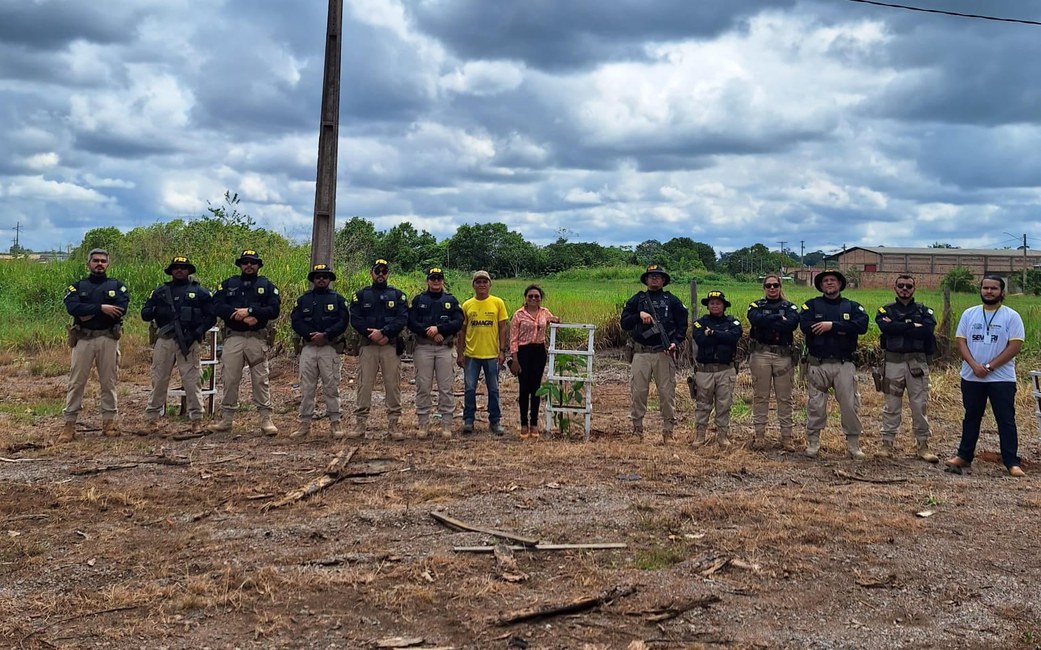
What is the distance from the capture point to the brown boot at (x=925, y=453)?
8.34m

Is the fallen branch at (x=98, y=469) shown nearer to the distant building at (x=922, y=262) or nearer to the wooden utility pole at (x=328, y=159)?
the wooden utility pole at (x=328, y=159)

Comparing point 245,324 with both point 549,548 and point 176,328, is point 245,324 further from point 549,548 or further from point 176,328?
point 549,548

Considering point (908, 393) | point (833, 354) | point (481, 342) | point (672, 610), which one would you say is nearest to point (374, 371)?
point (481, 342)

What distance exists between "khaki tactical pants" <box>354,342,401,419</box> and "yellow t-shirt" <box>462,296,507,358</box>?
2.60 ft

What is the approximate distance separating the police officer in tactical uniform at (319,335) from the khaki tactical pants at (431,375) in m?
0.85

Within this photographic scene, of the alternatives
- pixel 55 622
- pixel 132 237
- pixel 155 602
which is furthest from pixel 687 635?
pixel 132 237

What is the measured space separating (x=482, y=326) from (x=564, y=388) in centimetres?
114

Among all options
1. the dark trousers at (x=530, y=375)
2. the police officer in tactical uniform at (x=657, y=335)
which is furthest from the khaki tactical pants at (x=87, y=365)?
the police officer in tactical uniform at (x=657, y=335)

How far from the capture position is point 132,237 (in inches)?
998

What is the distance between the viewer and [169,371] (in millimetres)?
9492

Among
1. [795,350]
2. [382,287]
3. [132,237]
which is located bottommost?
[795,350]

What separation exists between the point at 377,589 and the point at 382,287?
4850mm

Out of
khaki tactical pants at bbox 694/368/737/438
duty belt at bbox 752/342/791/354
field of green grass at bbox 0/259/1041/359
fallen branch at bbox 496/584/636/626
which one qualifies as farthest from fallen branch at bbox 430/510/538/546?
field of green grass at bbox 0/259/1041/359

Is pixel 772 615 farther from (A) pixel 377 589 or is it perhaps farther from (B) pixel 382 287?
(B) pixel 382 287
